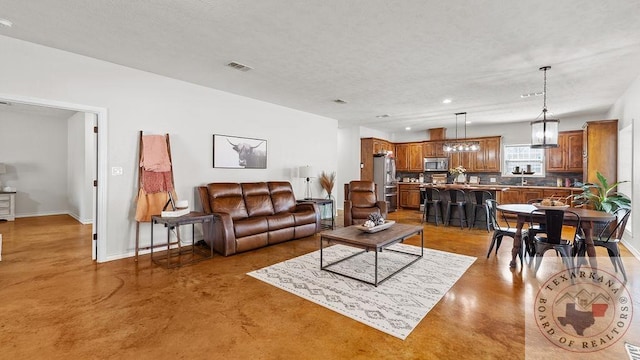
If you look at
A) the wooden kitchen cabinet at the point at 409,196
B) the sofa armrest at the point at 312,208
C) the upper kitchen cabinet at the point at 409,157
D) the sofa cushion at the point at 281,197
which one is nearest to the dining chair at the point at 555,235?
the sofa armrest at the point at 312,208

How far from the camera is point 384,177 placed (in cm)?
877

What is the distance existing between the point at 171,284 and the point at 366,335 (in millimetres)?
2184

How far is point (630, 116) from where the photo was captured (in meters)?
4.73

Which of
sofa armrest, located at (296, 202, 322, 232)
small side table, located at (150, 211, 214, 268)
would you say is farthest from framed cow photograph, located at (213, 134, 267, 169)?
small side table, located at (150, 211, 214, 268)

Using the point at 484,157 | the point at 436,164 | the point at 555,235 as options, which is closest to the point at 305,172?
→ the point at 555,235

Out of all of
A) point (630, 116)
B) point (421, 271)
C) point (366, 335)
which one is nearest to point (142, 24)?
point (366, 335)

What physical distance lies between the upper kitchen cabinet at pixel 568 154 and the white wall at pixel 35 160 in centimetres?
1287

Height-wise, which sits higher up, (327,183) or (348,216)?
(327,183)

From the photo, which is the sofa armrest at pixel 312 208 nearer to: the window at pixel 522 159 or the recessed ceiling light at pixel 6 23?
the recessed ceiling light at pixel 6 23

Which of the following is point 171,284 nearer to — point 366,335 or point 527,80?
point 366,335

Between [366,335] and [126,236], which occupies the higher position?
[126,236]

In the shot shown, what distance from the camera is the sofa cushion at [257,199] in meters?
5.04

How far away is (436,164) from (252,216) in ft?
21.5

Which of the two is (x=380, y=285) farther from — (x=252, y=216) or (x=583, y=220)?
(x=252, y=216)
